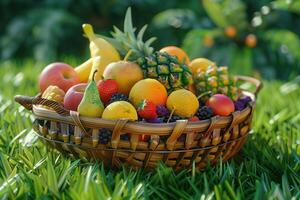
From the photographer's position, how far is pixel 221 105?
1.95 m

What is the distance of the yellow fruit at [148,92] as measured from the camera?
188 centimetres

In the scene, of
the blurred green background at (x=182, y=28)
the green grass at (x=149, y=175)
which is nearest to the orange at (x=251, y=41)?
the blurred green background at (x=182, y=28)

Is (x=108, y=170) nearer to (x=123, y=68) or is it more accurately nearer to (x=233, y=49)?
(x=123, y=68)

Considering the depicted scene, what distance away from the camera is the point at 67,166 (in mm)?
1762

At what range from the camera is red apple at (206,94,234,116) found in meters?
1.95

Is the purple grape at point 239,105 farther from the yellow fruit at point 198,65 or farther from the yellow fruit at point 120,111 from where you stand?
the yellow fruit at point 120,111

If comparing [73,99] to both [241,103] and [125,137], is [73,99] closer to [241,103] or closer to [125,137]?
[125,137]

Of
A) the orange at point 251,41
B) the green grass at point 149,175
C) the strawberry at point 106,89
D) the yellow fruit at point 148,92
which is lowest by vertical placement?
the orange at point 251,41

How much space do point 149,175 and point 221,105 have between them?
0.39 m

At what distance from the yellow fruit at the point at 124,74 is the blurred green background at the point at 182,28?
2.89m

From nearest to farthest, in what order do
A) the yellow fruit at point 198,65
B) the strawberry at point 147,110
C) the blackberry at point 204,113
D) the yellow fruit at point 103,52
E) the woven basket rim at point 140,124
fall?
the woven basket rim at point 140,124 < the strawberry at point 147,110 < the blackberry at point 204,113 < the yellow fruit at point 103,52 < the yellow fruit at point 198,65

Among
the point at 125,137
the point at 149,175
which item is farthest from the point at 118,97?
the point at 149,175

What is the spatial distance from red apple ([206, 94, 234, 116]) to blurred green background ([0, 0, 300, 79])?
293 cm

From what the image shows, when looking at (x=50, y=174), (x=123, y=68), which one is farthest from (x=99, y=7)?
(x=50, y=174)
